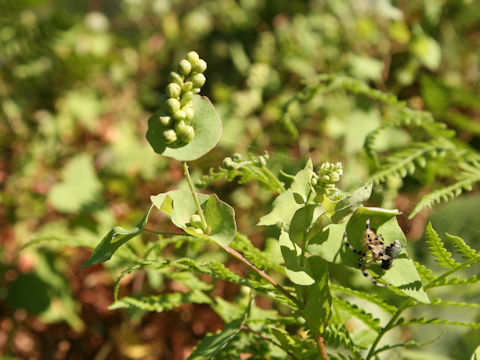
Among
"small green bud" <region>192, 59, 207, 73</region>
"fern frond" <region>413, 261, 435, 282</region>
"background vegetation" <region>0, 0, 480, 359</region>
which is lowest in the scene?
"background vegetation" <region>0, 0, 480, 359</region>

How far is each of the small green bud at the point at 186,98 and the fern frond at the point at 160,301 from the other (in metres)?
0.41

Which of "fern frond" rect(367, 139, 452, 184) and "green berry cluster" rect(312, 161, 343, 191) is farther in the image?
"fern frond" rect(367, 139, 452, 184)

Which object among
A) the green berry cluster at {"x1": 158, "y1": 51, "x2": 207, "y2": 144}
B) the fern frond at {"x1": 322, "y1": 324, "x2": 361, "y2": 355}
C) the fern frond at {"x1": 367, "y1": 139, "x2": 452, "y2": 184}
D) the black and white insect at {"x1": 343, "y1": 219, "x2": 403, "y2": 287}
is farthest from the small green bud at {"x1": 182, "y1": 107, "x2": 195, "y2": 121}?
the fern frond at {"x1": 367, "y1": 139, "x2": 452, "y2": 184}

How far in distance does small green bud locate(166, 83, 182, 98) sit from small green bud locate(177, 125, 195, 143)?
38 millimetres

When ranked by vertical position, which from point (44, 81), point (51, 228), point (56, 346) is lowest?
point (56, 346)

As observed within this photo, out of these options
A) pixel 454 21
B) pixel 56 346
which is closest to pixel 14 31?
pixel 56 346

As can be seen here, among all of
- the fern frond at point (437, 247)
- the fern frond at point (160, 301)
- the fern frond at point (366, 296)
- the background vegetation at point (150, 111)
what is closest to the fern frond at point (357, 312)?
the fern frond at point (366, 296)

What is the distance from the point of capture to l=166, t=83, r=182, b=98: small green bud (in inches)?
21.5

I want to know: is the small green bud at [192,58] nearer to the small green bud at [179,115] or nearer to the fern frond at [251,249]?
the small green bud at [179,115]

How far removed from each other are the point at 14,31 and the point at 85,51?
0.38 metres

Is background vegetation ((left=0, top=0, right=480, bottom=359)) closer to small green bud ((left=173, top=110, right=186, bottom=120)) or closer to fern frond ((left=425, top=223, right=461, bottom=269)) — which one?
fern frond ((left=425, top=223, right=461, bottom=269))

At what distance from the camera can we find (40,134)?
257 centimetres

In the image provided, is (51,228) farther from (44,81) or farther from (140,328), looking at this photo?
(44,81)

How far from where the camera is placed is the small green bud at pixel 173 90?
1.79 feet
